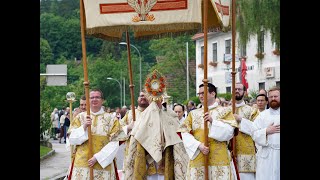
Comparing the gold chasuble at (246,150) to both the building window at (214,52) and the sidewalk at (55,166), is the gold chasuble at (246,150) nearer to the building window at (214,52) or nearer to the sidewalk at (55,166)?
the sidewalk at (55,166)

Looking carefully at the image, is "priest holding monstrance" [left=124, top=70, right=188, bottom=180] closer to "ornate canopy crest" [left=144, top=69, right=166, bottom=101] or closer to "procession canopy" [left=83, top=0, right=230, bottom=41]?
"ornate canopy crest" [left=144, top=69, right=166, bottom=101]

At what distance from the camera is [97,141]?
393 inches

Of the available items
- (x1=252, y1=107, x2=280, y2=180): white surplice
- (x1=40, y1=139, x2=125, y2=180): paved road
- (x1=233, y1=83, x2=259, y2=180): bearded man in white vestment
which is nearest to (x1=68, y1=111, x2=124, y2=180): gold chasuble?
(x1=252, y1=107, x2=280, y2=180): white surplice

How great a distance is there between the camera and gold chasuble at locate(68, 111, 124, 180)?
9.91m

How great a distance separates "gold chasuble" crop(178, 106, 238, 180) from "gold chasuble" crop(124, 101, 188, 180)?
86cm

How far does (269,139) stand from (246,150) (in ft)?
4.02

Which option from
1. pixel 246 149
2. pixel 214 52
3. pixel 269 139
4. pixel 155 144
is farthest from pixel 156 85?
pixel 214 52

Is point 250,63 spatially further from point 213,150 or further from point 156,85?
point 213,150

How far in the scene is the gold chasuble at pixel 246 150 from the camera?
11.1 m

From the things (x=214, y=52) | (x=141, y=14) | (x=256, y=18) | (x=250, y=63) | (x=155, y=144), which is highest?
(x=256, y=18)
